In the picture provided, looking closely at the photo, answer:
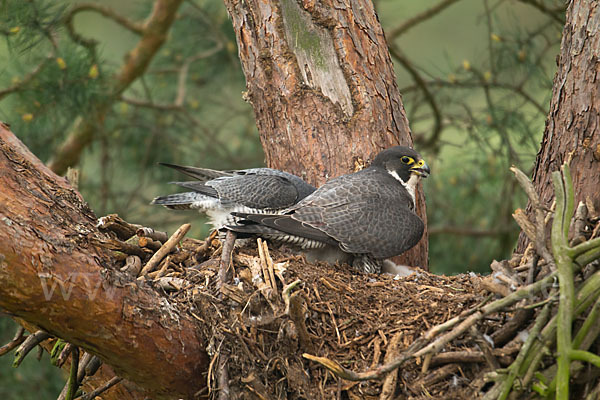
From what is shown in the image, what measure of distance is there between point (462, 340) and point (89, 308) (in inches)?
54.3

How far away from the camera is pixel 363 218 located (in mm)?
3709

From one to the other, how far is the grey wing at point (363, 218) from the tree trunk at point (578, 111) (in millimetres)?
706

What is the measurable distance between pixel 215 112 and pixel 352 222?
4.32m

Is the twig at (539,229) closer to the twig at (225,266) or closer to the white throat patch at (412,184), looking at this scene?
the twig at (225,266)

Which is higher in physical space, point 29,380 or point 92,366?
point 92,366

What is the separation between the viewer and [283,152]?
14.0ft

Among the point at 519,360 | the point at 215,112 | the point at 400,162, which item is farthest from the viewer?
the point at 215,112

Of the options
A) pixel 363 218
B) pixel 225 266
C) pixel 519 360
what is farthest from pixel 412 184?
pixel 519 360

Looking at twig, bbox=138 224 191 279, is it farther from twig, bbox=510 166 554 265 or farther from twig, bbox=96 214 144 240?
twig, bbox=510 166 554 265

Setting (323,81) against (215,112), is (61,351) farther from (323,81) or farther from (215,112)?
(215,112)

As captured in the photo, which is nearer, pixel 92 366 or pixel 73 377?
pixel 73 377

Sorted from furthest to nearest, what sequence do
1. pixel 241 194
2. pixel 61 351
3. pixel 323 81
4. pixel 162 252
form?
pixel 241 194 < pixel 323 81 < pixel 162 252 < pixel 61 351

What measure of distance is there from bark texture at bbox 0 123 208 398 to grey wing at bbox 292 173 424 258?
3.94 ft

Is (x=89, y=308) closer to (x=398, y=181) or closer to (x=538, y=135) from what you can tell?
(x=398, y=181)
